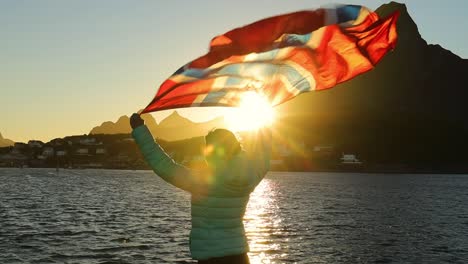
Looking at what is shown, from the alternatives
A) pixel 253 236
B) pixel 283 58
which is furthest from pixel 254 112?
pixel 253 236

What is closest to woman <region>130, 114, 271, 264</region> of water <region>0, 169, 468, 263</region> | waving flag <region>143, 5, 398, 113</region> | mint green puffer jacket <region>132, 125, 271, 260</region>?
mint green puffer jacket <region>132, 125, 271, 260</region>

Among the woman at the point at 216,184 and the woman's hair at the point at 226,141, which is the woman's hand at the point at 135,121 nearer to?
the woman at the point at 216,184

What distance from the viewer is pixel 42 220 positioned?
62.1m

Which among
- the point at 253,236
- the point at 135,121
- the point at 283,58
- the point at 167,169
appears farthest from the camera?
the point at 253,236

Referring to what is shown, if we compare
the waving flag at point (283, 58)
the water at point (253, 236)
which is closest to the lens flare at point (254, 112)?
the waving flag at point (283, 58)

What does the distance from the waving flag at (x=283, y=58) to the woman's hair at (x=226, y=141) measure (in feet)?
4.21

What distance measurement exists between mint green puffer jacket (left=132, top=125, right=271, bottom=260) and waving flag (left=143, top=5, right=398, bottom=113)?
1439 mm

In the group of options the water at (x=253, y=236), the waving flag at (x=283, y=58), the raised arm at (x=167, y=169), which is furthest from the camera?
the water at (x=253, y=236)

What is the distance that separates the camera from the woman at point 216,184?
6574 millimetres

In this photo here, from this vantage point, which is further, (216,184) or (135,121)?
(135,121)

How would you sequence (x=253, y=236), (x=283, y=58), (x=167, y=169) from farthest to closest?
(x=253, y=236)
(x=283, y=58)
(x=167, y=169)

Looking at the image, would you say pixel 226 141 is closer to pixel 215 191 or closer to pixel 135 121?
pixel 215 191

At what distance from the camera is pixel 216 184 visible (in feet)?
21.7

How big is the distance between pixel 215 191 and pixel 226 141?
1.98 feet
